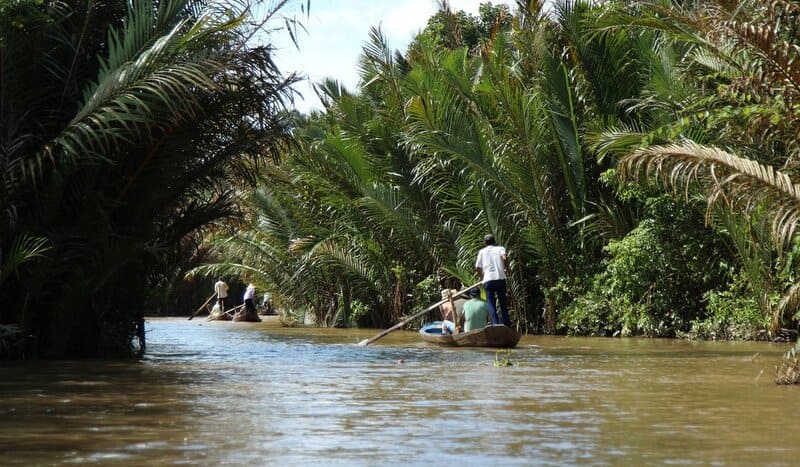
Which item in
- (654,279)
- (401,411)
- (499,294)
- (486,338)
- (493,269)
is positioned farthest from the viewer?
(654,279)

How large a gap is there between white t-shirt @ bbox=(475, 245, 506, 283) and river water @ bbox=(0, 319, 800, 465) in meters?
3.43

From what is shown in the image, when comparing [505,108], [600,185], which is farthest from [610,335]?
[505,108]

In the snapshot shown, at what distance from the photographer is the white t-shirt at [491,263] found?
18672mm

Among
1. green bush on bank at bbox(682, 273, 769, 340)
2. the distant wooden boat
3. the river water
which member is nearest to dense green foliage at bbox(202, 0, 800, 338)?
green bush on bank at bbox(682, 273, 769, 340)

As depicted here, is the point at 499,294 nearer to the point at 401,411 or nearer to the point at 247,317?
the point at 401,411

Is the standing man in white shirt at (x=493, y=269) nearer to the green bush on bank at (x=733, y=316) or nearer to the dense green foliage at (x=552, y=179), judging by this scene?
the dense green foliage at (x=552, y=179)

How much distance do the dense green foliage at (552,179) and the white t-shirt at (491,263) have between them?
7.90ft

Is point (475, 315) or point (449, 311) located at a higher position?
point (449, 311)

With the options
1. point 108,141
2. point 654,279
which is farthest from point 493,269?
point 108,141

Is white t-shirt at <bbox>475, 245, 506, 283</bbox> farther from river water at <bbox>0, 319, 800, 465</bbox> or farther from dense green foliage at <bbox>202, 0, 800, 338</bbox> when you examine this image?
river water at <bbox>0, 319, 800, 465</bbox>

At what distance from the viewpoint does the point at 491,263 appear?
18.7 metres

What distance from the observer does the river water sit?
21.9 feet

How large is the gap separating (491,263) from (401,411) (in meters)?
10.0

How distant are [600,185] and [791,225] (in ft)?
38.0
